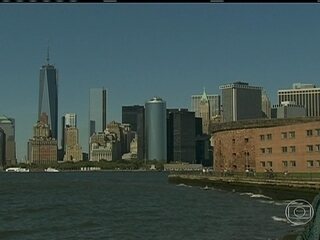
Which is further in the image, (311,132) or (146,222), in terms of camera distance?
(311,132)

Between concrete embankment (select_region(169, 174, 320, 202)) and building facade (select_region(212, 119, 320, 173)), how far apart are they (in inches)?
299

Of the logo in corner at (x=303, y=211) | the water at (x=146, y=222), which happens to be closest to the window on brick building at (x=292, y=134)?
the water at (x=146, y=222)

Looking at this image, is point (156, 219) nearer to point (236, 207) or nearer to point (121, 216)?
point (121, 216)

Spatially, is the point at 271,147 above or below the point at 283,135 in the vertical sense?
below

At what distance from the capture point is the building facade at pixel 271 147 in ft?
316

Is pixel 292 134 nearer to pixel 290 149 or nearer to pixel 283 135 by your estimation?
pixel 290 149

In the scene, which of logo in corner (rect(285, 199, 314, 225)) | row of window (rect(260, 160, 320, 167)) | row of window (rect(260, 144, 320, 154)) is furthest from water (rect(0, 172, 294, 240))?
row of window (rect(260, 160, 320, 167))

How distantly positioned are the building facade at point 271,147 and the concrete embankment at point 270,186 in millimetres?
7607

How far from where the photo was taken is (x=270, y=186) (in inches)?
3189

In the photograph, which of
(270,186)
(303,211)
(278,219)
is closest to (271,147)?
(270,186)

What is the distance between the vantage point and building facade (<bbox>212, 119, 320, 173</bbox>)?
3797 inches

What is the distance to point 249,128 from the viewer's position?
378 feet

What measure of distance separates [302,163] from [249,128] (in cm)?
1838

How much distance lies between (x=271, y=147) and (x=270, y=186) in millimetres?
26902
